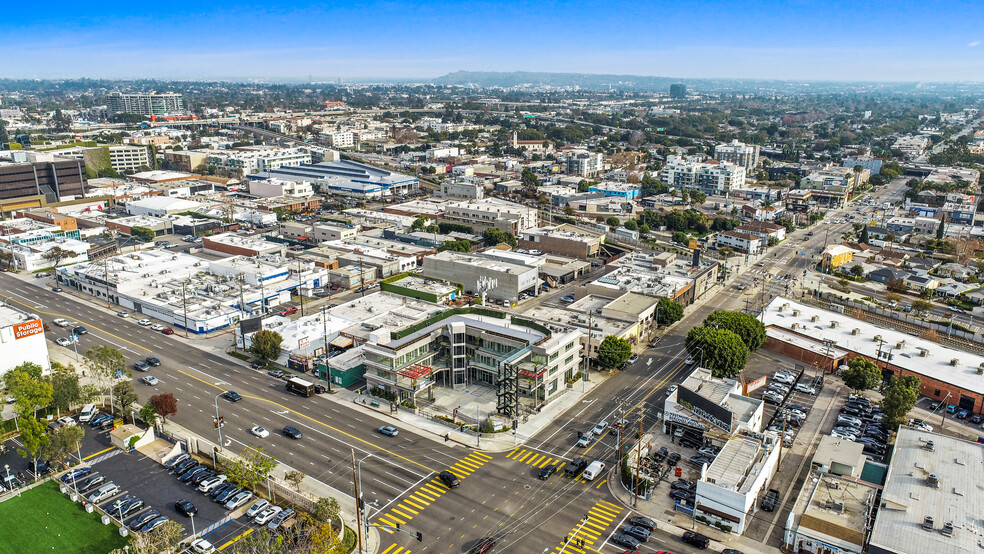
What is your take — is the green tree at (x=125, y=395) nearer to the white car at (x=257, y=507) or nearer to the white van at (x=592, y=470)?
the white car at (x=257, y=507)

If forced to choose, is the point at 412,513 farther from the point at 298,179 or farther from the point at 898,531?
the point at 298,179

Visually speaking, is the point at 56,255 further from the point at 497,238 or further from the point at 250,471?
the point at 250,471

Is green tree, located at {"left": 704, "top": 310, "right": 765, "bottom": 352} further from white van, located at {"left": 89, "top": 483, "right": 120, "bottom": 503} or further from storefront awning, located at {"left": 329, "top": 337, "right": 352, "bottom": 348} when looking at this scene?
white van, located at {"left": 89, "top": 483, "right": 120, "bottom": 503}

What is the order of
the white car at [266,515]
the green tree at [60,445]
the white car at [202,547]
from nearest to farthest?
1. the white car at [202,547]
2. the white car at [266,515]
3. the green tree at [60,445]

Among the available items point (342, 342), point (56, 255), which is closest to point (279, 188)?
point (56, 255)

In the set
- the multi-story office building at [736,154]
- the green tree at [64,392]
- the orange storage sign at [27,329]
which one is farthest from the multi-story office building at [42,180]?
the multi-story office building at [736,154]

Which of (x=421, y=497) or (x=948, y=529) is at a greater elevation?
(x=948, y=529)

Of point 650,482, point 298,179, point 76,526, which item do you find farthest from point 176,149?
point 650,482
